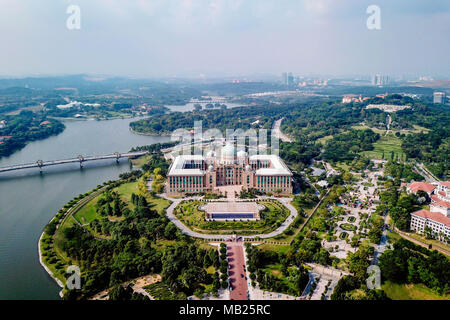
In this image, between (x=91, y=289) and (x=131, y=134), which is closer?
(x=91, y=289)

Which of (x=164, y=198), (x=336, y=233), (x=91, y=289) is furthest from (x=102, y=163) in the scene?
(x=336, y=233)

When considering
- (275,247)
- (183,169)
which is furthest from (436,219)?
(183,169)

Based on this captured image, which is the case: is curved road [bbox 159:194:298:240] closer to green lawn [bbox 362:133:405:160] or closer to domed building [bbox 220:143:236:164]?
domed building [bbox 220:143:236:164]

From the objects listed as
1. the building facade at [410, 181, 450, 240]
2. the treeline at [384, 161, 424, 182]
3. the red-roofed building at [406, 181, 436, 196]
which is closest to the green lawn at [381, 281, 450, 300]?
the building facade at [410, 181, 450, 240]

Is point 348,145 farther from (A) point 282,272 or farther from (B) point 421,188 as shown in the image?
(A) point 282,272

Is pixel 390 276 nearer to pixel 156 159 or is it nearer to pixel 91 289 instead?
pixel 91 289
